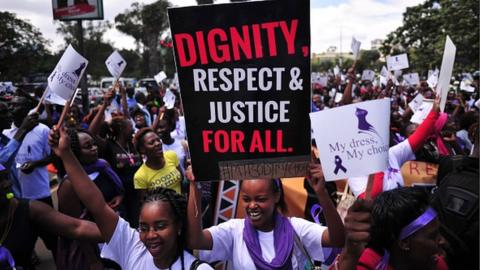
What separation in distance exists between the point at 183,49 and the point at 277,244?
118 cm

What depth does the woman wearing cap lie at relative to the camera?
2.03 meters

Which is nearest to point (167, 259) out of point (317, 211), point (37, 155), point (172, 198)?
point (172, 198)

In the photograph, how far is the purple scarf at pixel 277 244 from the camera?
240 cm

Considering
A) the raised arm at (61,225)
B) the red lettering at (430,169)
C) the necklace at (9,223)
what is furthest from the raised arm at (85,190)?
the red lettering at (430,169)

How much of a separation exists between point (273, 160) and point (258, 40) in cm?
64

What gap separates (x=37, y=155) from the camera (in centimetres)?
503

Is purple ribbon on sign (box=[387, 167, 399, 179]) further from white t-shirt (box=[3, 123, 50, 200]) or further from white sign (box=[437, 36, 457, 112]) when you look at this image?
white t-shirt (box=[3, 123, 50, 200])

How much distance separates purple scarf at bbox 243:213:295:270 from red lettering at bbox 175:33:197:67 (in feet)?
3.16

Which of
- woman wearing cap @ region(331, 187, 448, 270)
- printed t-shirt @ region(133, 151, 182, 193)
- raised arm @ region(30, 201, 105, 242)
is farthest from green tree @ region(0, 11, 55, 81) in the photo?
woman wearing cap @ region(331, 187, 448, 270)

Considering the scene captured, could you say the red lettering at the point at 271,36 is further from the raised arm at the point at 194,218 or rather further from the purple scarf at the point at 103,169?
the purple scarf at the point at 103,169

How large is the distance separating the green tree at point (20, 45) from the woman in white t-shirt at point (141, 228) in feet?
71.4

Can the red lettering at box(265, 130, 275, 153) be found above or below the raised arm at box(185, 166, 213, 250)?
above

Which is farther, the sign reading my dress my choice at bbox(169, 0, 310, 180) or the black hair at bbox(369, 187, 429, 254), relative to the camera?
the sign reading my dress my choice at bbox(169, 0, 310, 180)

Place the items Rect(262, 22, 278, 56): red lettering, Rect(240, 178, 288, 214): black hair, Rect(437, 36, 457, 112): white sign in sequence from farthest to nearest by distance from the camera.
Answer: Rect(437, 36, 457, 112): white sign → Rect(240, 178, 288, 214): black hair → Rect(262, 22, 278, 56): red lettering
